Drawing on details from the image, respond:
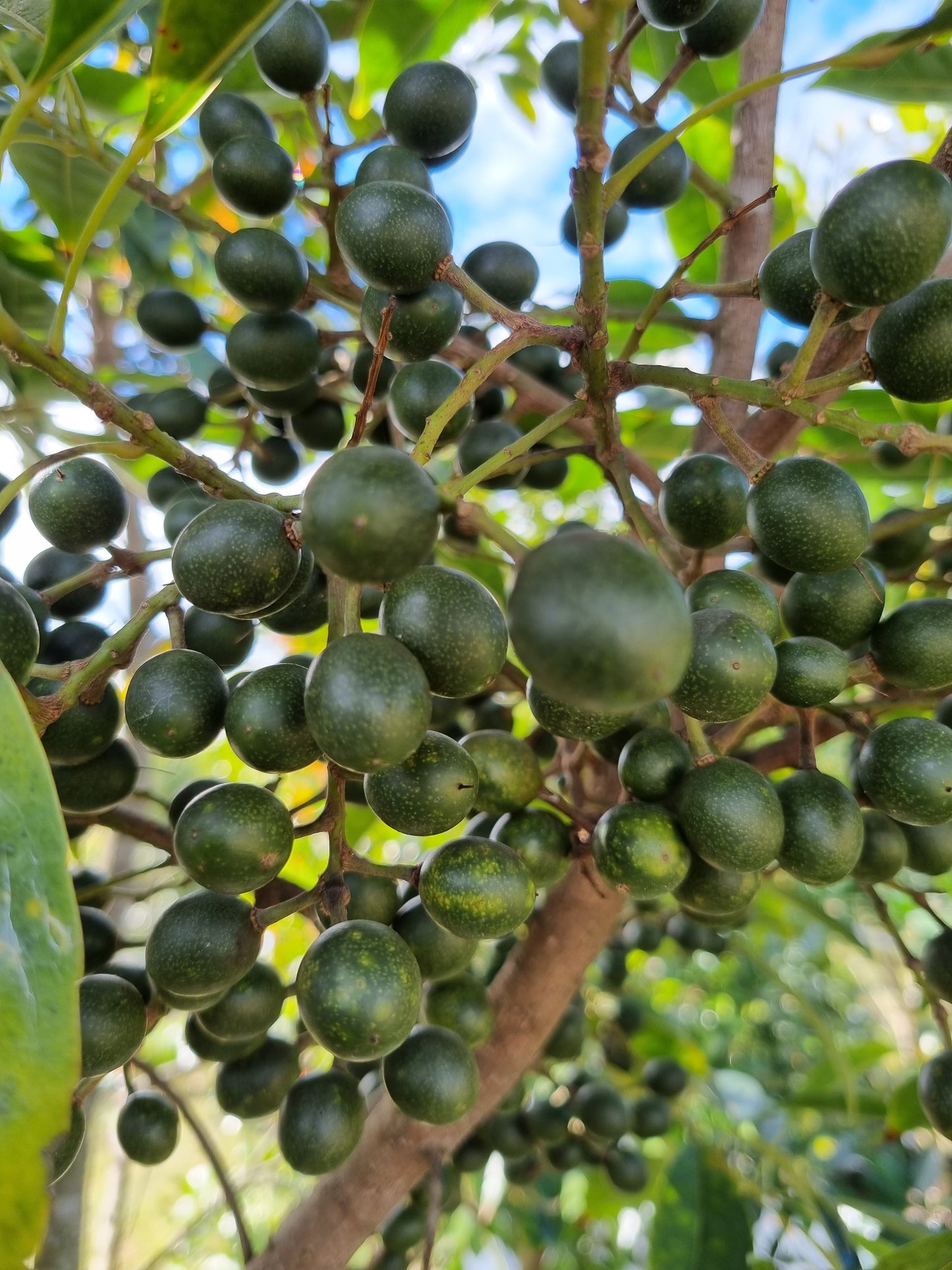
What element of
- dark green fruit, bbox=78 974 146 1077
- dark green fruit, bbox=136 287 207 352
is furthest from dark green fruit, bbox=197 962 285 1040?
dark green fruit, bbox=136 287 207 352

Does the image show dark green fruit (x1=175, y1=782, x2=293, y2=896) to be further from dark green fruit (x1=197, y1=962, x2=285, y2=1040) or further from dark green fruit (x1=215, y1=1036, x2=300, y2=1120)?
dark green fruit (x1=215, y1=1036, x2=300, y2=1120)

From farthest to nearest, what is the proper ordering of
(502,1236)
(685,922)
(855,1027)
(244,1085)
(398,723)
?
(855,1027)
(502,1236)
(685,922)
(244,1085)
(398,723)

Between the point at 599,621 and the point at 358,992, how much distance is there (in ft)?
1.64

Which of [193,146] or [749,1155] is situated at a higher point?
[193,146]

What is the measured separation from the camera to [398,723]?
74 centimetres

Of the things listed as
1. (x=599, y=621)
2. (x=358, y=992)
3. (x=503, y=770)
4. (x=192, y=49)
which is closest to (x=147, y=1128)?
(x=358, y=992)

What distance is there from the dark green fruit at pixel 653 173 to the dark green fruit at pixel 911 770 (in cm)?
91

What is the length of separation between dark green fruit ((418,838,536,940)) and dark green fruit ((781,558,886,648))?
1.59 ft

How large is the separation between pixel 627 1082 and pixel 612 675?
6.43 feet

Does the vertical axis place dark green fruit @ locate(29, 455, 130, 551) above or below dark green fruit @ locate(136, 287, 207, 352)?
below

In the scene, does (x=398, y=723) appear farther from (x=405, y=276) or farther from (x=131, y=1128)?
(x=131, y=1128)

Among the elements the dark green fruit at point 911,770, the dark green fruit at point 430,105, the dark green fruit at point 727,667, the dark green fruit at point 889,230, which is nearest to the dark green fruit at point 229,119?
the dark green fruit at point 430,105

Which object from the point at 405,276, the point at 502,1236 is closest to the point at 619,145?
the point at 405,276

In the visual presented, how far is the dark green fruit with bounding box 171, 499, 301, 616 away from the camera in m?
0.85
